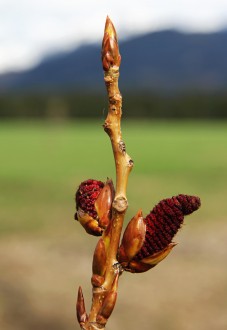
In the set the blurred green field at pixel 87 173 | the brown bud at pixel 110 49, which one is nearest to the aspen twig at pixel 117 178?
the brown bud at pixel 110 49

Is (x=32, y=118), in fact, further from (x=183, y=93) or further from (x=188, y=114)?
(x=183, y=93)

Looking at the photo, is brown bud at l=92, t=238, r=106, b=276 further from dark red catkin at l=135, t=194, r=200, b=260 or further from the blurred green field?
the blurred green field

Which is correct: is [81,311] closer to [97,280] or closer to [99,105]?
[97,280]

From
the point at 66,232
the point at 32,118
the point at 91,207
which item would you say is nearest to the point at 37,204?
the point at 66,232

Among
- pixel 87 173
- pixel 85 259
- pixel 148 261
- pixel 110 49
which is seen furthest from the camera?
pixel 87 173

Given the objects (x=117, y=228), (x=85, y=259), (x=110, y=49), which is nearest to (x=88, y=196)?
(x=117, y=228)

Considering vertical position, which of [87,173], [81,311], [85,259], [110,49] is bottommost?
[87,173]

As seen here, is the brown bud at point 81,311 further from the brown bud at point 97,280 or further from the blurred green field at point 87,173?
the blurred green field at point 87,173

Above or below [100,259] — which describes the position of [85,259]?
below
